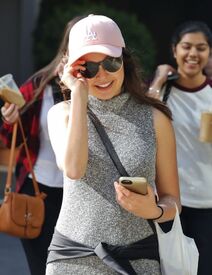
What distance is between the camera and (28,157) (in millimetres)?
4035

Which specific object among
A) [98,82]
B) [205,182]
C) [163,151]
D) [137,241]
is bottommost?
[205,182]

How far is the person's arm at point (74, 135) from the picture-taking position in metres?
2.53

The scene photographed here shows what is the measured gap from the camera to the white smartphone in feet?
7.95

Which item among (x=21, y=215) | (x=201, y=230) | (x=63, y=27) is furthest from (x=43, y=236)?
(x=63, y=27)

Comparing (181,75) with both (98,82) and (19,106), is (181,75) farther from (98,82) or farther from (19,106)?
(98,82)

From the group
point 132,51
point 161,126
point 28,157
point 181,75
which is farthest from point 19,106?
point 161,126

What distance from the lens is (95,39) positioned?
8.52ft

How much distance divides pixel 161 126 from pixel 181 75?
156 cm

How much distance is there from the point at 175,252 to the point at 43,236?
58.6 inches

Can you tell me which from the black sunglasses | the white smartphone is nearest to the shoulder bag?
the black sunglasses

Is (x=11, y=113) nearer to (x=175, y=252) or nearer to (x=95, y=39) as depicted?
(x=95, y=39)

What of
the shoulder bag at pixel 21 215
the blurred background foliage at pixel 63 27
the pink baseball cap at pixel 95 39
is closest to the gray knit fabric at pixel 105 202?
the pink baseball cap at pixel 95 39

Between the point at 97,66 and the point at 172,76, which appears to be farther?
the point at 172,76

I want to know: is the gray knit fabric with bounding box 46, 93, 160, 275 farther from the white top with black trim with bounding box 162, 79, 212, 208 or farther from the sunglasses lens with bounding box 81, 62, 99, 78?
the white top with black trim with bounding box 162, 79, 212, 208
